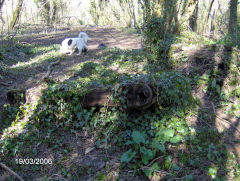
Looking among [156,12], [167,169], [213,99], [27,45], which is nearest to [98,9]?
[27,45]

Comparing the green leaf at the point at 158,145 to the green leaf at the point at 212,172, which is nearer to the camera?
the green leaf at the point at 212,172

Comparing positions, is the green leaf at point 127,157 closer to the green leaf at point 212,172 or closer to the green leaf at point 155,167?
the green leaf at point 155,167

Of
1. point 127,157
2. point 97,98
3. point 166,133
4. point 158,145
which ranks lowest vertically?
point 127,157

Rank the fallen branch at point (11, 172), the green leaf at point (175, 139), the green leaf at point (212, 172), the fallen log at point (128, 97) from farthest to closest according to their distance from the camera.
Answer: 1. the fallen log at point (128, 97)
2. the green leaf at point (175, 139)
3. the fallen branch at point (11, 172)
4. the green leaf at point (212, 172)

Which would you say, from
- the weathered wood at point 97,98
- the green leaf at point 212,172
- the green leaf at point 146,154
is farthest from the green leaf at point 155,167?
the weathered wood at point 97,98

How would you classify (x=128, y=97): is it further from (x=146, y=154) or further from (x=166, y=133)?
(x=146, y=154)

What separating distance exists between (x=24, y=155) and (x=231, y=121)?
3.94 metres

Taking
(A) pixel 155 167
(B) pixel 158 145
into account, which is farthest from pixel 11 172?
(B) pixel 158 145

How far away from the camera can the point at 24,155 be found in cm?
320

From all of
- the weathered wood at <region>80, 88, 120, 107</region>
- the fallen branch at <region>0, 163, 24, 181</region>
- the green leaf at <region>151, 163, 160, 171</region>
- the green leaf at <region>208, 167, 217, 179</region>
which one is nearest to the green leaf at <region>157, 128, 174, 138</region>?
the green leaf at <region>151, 163, 160, 171</region>

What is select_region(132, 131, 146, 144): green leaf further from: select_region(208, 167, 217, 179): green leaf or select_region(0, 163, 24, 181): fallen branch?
select_region(0, 163, 24, 181): fallen branch

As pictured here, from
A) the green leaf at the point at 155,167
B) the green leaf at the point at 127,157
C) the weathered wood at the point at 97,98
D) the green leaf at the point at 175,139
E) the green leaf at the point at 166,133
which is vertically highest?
the weathered wood at the point at 97,98

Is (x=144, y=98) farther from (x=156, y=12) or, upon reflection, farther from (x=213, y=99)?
(x=156, y=12)

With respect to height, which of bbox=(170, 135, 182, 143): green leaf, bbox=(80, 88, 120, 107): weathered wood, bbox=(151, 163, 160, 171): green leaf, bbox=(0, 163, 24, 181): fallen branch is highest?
bbox=(80, 88, 120, 107): weathered wood
